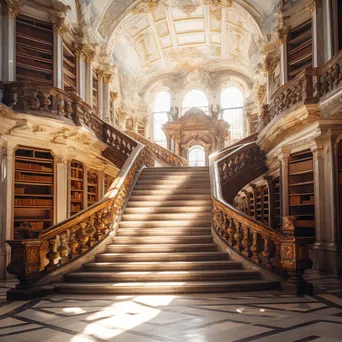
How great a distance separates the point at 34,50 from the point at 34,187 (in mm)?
3154

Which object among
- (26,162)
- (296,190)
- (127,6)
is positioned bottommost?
(296,190)

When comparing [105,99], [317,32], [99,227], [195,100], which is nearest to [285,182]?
[317,32]

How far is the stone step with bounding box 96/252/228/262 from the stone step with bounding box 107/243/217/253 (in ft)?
0.77

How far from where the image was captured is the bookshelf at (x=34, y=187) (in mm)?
8914

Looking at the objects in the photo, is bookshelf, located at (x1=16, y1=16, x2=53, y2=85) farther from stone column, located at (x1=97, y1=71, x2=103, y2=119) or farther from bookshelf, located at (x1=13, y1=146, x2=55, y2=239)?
stone column, located at (x1=97, y1=71, x2=103, y2=119)

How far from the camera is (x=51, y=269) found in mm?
5816

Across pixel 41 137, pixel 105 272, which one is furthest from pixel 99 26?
pixel 105 272

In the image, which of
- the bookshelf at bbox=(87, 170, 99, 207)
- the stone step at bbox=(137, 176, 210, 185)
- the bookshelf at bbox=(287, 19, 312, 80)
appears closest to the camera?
the stone step at bbox=(137, 176, 210, 185)

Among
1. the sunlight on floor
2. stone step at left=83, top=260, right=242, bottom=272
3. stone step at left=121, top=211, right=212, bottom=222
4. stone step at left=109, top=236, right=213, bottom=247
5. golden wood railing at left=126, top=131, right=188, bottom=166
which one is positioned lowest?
the sunlight on floor

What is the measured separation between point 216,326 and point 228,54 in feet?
53.6

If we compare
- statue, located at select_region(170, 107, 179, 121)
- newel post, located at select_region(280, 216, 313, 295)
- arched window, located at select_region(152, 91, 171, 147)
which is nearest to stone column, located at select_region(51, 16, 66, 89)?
newel post, located at select_region(280, 216, 313, 295)

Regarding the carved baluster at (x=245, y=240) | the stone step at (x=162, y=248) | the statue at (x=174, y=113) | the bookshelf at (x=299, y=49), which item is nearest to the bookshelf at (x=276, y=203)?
the bookshelf at (x=299, y=49)

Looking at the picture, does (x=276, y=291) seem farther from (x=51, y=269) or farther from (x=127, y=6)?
(x=127, y=6)

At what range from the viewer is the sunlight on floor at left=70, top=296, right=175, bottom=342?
354 cm
